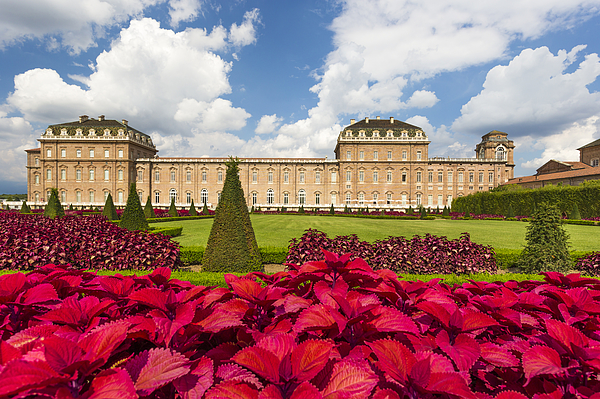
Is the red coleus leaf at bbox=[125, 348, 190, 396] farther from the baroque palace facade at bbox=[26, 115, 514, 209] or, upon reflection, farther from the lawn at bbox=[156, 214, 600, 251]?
the baroque palace facade at bbox=[26, 115, 514, 209]

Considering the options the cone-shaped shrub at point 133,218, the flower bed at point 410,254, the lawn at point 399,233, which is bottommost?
the lawn at point 399,233

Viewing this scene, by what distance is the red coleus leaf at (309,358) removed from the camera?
829mm

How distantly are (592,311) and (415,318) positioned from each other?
0.90 m

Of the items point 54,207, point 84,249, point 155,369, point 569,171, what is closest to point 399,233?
point 84,249

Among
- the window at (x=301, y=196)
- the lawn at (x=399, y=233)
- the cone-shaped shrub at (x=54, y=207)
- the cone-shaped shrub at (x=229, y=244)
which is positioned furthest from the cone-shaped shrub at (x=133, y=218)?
the window at (x=301, y=196)

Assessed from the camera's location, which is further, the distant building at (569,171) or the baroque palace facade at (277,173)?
the baroque palace facade at (277,173)

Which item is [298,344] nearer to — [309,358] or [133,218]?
[309,358]

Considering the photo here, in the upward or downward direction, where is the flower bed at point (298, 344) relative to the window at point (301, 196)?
downward

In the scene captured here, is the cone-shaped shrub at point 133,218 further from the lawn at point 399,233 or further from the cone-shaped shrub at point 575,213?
the cone-shaped shrub at point 575,213

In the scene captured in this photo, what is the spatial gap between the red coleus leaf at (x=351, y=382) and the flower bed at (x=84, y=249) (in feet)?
19.7

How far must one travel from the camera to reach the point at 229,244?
601 cm

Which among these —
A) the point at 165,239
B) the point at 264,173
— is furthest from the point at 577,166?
the point at 165,239

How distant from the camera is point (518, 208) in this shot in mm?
29297

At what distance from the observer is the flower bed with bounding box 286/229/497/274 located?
5.93m
